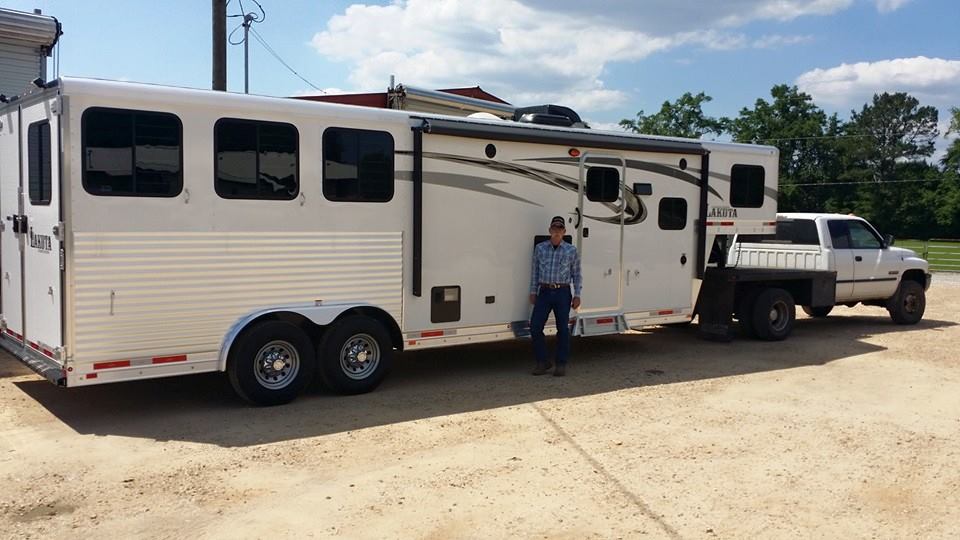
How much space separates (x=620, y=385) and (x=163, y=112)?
522 centimetres

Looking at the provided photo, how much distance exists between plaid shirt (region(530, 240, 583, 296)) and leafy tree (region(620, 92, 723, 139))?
62.2 m

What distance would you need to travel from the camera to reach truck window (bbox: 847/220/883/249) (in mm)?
13078

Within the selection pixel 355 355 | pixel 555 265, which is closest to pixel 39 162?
pixel 355 355

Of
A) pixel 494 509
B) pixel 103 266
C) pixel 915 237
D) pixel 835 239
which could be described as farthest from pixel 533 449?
pixel 915 237

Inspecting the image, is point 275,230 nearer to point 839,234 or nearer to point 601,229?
point 601,229

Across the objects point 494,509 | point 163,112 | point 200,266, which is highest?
point 163,112

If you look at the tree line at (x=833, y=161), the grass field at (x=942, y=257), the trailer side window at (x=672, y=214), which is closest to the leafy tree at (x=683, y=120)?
the tree line at (x=833, y=161)

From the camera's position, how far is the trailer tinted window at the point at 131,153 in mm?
6484

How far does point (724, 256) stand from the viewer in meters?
11.4

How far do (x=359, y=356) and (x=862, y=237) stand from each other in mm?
9107

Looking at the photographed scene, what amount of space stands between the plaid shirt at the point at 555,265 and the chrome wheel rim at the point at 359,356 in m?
1.89

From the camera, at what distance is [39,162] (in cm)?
694

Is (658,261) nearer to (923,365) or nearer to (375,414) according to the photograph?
(923,365)

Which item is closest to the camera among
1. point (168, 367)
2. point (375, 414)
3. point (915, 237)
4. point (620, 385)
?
point (168, 367)
